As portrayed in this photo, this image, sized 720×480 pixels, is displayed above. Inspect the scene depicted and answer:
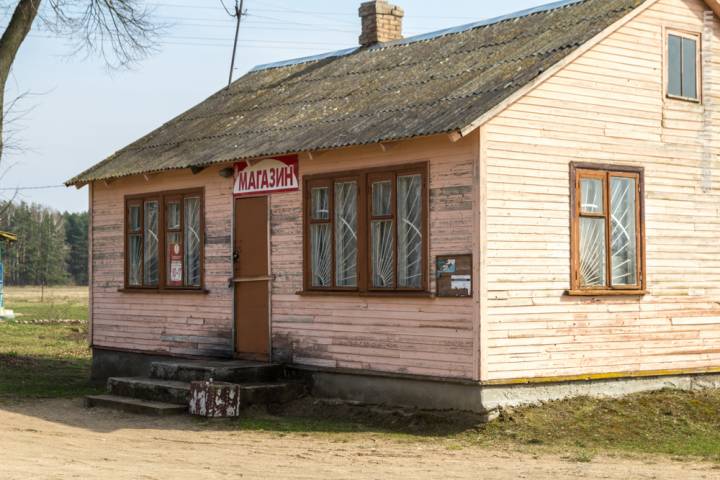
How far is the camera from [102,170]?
21094 millimetres

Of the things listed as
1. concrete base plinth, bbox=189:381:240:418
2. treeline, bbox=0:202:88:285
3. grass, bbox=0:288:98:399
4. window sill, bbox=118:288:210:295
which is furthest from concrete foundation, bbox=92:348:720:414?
treeline, bbox=0:202:88:285

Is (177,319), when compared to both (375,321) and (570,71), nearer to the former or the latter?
(375,321)

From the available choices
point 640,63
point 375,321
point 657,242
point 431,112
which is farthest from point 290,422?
point 640,63

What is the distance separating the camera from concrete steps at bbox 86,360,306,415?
1631 cm

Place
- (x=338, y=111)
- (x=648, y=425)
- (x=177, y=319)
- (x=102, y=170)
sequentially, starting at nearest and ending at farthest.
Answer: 1. (x=648, y=425)
2. (x=338, y=111)
3. (x=177, y=319)
4. (x=102, y=170)

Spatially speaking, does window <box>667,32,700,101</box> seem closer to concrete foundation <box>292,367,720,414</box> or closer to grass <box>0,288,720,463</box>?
concrete foundation <box>292,367,720,414</box>

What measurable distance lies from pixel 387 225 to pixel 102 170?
284 inches

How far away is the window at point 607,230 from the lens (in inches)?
604

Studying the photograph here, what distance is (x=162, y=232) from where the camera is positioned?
65.0 ft

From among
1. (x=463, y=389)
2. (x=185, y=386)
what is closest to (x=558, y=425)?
(x=463, y=389)

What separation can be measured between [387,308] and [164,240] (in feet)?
18.1

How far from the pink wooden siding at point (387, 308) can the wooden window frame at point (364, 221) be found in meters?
0.10

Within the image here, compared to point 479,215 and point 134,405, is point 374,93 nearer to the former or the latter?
point 479,215

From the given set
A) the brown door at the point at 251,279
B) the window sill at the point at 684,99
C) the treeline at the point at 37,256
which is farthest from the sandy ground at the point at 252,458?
the treeline at the point at 37,256
